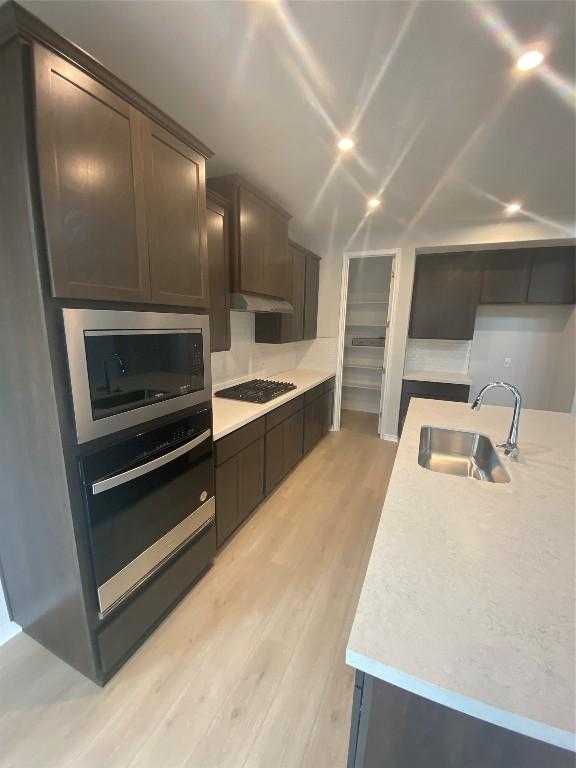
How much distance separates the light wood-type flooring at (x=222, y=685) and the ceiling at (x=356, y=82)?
2634mm

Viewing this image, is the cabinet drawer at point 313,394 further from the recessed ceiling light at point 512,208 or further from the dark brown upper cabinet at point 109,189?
the recessed ceiling light at point 512,208

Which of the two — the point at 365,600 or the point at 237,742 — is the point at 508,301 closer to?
the point at 365,600

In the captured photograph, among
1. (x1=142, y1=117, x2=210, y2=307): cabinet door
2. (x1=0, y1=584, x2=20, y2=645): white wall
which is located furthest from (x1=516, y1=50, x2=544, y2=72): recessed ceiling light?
(x1=0, y1=584, x2=20, y2=645): white wall

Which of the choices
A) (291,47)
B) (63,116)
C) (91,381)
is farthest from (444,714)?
(291,47)

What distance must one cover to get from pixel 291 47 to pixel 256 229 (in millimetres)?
1245

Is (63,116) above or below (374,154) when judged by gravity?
below

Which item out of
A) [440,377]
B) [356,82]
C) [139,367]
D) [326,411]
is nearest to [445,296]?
[440,377]

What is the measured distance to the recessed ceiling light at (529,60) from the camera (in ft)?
4.12

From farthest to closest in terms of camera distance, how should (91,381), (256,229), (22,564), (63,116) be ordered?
(256,229)
(22,564)
(91,381)
(63,116)

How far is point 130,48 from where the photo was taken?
126 centimetres

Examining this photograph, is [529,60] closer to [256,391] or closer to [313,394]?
[256,391]

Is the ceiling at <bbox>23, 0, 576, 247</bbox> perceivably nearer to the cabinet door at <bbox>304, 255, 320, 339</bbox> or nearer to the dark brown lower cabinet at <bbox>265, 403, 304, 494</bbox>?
the cabinet door at <bbox>304, 255, 320, 339</bbox>

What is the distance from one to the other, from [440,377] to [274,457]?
7.93 ft

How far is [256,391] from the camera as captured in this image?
275cm
